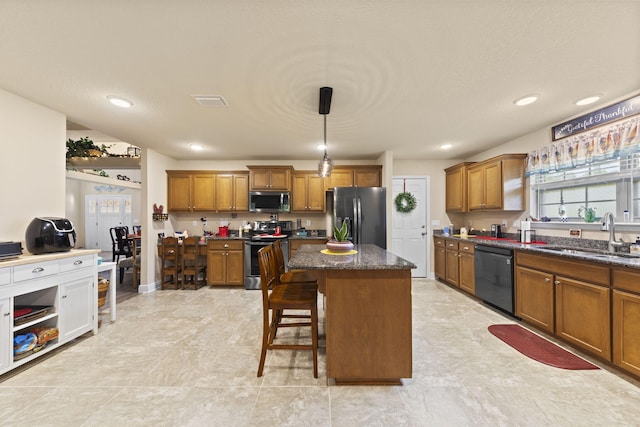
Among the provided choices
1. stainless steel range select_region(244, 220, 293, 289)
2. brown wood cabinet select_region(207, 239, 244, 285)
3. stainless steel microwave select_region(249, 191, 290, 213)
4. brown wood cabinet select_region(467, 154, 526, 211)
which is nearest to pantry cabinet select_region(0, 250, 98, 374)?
brown wood cabinet select_region(207, 239, 244, 285)

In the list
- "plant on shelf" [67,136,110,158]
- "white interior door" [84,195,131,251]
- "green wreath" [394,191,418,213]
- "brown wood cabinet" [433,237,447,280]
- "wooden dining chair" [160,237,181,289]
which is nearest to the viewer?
"plant on shelf" [67,136,110,158]

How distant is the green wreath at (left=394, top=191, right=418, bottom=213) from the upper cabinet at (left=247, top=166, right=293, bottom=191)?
86.3 inches

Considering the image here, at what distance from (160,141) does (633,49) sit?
5.12 metres

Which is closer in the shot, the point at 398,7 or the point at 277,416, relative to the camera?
the point at 398,7

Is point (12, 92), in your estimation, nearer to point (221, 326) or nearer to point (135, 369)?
point (135, 369)

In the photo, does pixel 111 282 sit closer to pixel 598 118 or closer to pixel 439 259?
pixel 439 259

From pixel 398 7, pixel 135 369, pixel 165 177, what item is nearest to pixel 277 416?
pixel 135 369

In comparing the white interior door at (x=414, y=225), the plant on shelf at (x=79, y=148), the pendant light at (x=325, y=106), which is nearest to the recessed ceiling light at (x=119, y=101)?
the plant on shelf at (x=79, y=148)

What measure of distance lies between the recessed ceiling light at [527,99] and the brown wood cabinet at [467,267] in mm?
1996

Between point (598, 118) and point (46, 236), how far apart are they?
5.65 m

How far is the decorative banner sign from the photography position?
92.8 inches

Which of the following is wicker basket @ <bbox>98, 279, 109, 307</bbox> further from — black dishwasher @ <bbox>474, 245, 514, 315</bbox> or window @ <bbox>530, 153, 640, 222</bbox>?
window @ <bbox>530, 153, 640, 222</bbox>

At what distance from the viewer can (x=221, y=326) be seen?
286 centimetres

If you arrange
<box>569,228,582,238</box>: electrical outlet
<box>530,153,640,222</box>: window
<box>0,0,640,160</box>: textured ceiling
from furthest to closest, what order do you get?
<box>569,228,582,238</box>: electrical outlet < <box>530,153,640,222</box>: window < <box>0,0,640,160</box>: textured ceiling
